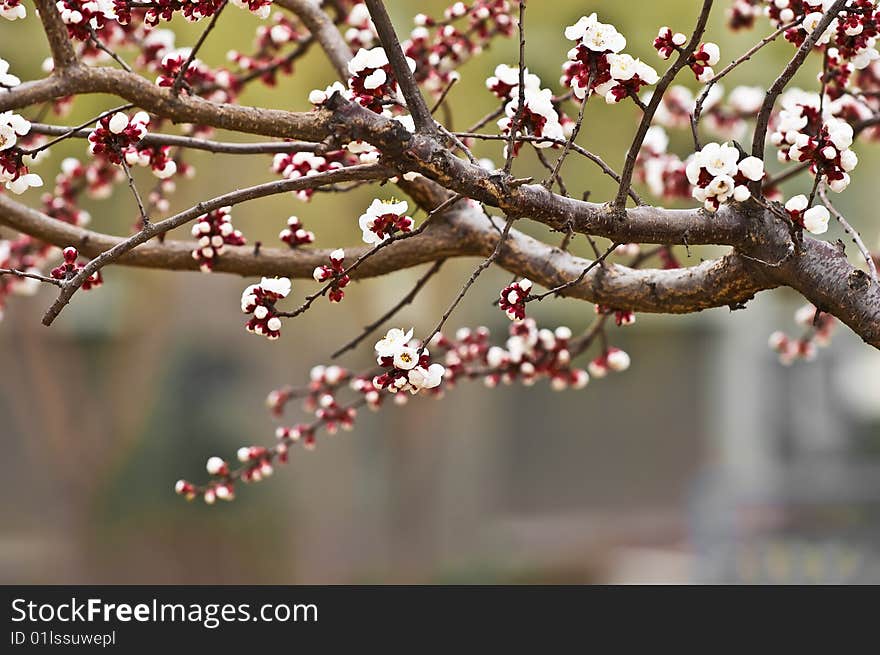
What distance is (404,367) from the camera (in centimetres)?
175

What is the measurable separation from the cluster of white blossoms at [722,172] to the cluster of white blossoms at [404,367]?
536mm

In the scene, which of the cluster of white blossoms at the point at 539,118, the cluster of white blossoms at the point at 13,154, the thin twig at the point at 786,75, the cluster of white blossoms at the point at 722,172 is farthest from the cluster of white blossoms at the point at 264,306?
the thin twig at the point at 786,75

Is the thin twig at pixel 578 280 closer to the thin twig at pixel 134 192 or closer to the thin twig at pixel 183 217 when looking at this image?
the thin twig at pixel 183 217

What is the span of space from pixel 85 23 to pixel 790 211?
140cm

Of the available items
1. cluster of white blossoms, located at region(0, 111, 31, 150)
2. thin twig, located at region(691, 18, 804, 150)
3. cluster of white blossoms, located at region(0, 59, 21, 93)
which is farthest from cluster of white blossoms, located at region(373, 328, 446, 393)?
cluster of white blossoms, located at region(0, 59, 21, 93)

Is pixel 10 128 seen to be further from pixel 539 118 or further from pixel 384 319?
pixel 539 118

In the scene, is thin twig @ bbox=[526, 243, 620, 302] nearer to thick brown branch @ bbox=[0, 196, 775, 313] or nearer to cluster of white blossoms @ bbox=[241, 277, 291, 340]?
thick brown branch @ bbox=[0, 196, 775, 313]

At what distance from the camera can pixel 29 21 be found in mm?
6680

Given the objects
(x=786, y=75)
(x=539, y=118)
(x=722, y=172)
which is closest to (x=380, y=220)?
→ (x=539, y=118)

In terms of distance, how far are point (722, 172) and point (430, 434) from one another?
7.23 m

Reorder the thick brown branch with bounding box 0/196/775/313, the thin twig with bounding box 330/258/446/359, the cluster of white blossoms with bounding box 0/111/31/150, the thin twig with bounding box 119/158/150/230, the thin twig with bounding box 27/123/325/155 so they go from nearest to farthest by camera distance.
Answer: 1. the thin twig with bounding box 119/158/150/230
2. the cluster of white blossoms with bounding box 0/111/31/150
3. the thin twig with bounding box 27/123/325/155
4. the thick brown branch with bounding box 0/196/775/313
5. the thin twig with bounding box 330/258/446/359

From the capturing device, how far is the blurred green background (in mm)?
7371

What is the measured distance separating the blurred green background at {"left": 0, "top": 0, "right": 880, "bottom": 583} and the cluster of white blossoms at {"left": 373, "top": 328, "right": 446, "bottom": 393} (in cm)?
471

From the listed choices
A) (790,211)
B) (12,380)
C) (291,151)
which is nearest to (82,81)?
(291,151)
